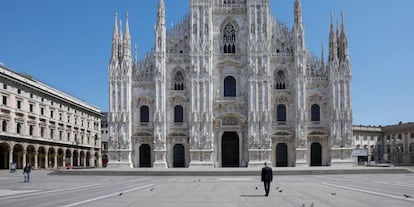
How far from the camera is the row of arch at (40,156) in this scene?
6333 cm

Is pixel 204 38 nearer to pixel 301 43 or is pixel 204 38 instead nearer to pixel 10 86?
pixel 301 43

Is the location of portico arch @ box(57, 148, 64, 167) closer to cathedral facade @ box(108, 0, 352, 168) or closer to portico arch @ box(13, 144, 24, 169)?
portico arch @ box(13, 144, 24, 169)

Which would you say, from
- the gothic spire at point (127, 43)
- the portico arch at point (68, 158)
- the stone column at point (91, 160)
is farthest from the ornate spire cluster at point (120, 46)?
the stone column at point (91, 160)

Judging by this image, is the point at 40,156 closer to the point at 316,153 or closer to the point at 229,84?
the point at 229,84

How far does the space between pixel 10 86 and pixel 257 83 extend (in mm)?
30211

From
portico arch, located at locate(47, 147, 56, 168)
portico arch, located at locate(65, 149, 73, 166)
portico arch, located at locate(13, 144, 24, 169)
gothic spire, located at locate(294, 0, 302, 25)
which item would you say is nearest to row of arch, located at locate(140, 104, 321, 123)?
gothic spire, located at locate(294, 0, 302, 25)

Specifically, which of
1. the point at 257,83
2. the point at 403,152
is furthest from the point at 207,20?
the point at 403,152

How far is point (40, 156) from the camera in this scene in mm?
73375

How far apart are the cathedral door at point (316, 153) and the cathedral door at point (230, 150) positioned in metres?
8.70

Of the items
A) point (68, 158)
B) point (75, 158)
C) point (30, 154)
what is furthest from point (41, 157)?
point (75, 158)

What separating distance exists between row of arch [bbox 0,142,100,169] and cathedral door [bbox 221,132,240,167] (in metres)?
24.1

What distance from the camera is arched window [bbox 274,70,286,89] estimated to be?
5906 centimetres

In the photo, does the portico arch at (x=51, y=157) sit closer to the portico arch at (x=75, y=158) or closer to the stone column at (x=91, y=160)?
the portico arch at (x=75, y=158)

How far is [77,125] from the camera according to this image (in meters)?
85.0
